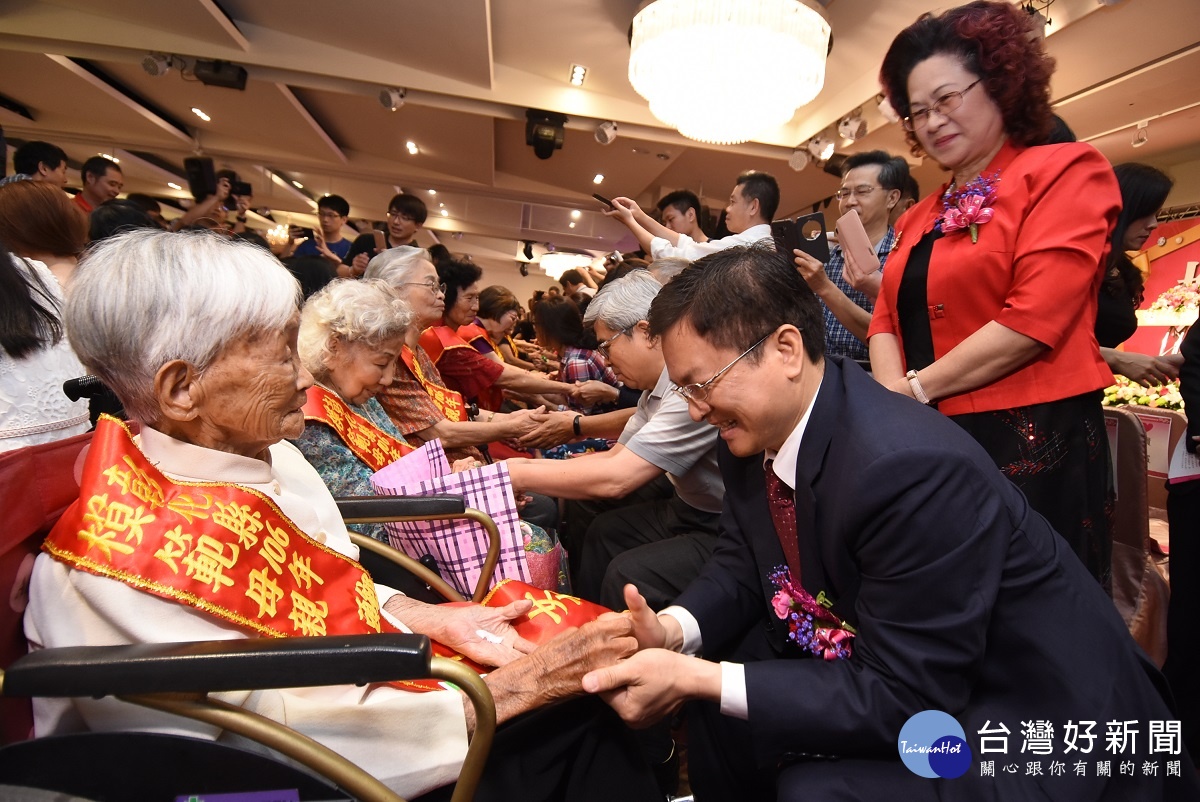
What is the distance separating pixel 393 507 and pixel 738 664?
2.73 feet

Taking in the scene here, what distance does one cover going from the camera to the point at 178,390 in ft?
3.28

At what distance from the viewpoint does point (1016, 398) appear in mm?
1397

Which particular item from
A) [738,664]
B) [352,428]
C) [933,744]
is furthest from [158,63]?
[933,744]

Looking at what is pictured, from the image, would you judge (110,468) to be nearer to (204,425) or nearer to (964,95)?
(204,425)

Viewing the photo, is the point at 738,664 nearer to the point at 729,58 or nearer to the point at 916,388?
the point at 916,388

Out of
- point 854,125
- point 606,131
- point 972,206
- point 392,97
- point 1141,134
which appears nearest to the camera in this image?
Result: point 972,206

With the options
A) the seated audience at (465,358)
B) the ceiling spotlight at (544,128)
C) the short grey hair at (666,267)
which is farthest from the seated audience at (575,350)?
the ceiling spotlight at (544,128)

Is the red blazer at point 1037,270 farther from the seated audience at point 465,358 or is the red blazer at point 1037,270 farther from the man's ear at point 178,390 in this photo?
the seated audience at point 465,358

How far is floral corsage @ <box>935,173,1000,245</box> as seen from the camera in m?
1.43

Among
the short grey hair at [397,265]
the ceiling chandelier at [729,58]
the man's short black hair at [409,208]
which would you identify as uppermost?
the ceiling chandelier at [729,58]

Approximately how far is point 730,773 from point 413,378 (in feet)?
6.03

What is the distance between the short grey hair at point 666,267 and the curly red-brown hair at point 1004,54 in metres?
1.18

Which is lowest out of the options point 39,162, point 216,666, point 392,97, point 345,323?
point 216,666

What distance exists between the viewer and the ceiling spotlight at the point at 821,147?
19.2 feet
